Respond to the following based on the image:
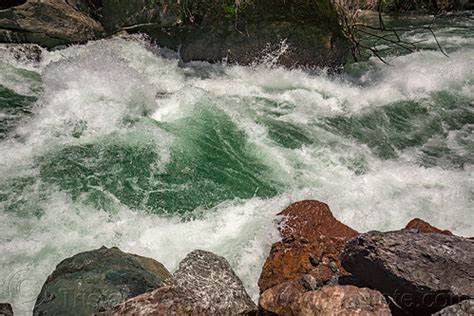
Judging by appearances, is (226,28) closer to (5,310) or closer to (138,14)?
(138,14)

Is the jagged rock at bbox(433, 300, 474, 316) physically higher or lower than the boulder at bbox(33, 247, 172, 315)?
higher

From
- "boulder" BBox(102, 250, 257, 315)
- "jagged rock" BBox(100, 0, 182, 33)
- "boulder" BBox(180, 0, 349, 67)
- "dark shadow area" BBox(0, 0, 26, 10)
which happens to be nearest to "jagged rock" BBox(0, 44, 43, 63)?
"dark shadow area" BBox(0, 0, 26, 10)

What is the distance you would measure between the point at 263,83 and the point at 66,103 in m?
2.63

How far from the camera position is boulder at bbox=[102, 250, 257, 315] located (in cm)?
304

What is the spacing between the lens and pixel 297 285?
369cm

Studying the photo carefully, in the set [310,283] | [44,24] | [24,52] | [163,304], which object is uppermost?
[44,24]

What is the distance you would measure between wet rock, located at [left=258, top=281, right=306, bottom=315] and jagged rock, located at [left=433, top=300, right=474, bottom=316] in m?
0.91

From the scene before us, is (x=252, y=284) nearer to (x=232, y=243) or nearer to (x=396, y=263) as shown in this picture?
(x=232, y=243)

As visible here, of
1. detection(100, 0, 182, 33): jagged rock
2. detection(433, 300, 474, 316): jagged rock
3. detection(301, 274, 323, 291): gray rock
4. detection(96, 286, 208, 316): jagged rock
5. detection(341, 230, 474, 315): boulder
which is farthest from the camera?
detection(100, 0, 182, 33): jagged rock

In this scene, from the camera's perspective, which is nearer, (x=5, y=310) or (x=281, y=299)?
(x=5, y=310)

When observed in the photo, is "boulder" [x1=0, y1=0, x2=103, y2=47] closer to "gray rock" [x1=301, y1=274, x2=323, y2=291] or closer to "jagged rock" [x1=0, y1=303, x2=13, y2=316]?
"jagged rock" [x1=0, y1=303, x2=13, y2=316]

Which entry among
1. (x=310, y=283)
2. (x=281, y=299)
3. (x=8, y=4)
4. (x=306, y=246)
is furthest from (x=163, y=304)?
(x=8, y=4)

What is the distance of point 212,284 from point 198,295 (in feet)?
0.61

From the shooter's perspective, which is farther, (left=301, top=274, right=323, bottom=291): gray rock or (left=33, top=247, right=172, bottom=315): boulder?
(left=301, top=274, right=323, bottom=291): gray rock
